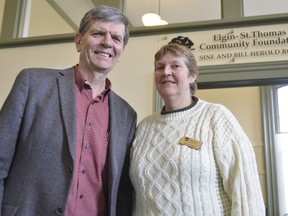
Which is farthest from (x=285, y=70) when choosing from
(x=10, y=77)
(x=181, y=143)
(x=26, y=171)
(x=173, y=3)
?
(x=10, y=77)

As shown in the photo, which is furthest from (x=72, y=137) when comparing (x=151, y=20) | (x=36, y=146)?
(x=151, y=20)

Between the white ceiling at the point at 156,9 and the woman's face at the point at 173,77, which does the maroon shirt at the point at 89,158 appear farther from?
the white ceiling at the point at 156,9

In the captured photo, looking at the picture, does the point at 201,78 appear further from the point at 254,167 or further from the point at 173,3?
the point at 254,167

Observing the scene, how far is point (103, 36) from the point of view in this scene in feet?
4.78

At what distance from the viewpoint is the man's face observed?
1436mm

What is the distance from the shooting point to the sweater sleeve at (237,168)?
4.21ft

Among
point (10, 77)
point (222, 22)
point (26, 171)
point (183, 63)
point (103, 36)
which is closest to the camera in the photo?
point (26, 171)

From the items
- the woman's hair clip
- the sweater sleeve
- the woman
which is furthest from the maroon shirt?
the woman's hair clip

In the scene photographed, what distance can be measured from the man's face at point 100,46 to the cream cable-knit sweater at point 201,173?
16.6 inches

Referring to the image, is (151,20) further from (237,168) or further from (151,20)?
(237,168)

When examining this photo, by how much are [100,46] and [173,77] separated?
1.21ft

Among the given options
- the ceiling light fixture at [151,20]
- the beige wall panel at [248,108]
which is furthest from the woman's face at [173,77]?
the beige wall panel at [248,108]

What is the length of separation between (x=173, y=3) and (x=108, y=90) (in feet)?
6.25

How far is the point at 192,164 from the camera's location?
1.36 metres
